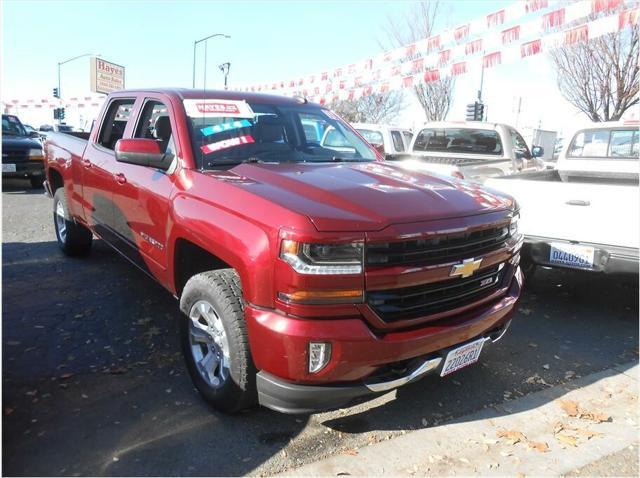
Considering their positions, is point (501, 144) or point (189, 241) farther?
point (501, 144)

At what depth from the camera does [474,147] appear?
8.20m

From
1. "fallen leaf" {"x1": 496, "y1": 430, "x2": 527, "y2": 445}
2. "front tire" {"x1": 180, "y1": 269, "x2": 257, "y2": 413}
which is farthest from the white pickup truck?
"front tire" {"x1": 180, "y1": 269, "x2": 257, "y2": 413}

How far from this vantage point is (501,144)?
792 centimetres

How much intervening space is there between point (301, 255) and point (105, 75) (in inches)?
1132

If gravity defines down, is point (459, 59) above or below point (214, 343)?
above

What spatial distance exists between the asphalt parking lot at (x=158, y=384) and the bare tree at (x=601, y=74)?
15.3 m

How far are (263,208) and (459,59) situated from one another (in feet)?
38.8

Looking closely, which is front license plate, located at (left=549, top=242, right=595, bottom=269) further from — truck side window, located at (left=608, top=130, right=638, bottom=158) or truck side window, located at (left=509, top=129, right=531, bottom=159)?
truck side window, located at (left=509, top=129, right=531, bottom=159)

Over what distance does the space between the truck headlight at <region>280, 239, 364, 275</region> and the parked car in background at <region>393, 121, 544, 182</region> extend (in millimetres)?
5396

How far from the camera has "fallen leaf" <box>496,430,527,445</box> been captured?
111 inches

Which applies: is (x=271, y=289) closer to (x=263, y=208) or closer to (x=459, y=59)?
(x=263, y=208)

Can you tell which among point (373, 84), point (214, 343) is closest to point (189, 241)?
point (214, 343)

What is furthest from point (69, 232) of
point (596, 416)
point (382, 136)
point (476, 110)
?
point (476, 110)

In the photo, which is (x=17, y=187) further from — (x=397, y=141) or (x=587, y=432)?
(x=587, y=432)
